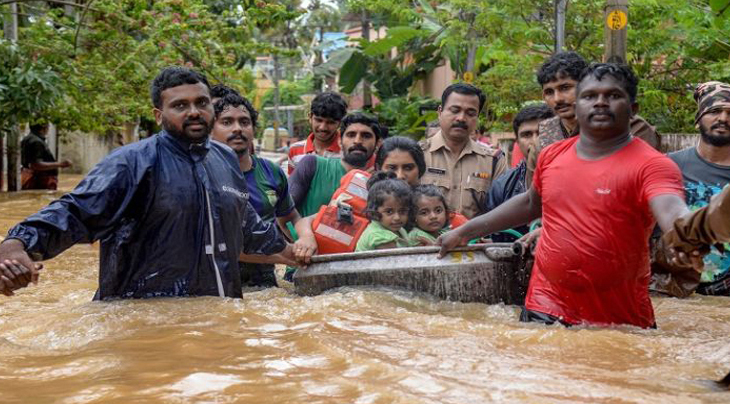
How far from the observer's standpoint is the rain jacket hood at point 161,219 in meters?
4.50

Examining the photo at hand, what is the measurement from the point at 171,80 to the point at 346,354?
190 centimetres

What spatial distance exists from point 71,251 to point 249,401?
8266mm

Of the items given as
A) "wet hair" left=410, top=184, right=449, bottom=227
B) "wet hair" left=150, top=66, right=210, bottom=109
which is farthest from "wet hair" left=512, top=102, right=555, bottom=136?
"wet hair" left=150, top=66, right=210, bottom=109

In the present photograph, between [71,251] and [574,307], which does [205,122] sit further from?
[71,251]

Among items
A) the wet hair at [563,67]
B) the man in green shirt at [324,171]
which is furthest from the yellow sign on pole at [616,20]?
the man in green shirt at [324,171]

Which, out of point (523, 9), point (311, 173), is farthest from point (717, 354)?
point (523, 9)

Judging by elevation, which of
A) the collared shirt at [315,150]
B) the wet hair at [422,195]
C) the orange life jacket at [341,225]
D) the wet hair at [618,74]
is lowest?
the orange life jacket at [341,225]

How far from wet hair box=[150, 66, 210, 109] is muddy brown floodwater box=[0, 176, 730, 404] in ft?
3.66

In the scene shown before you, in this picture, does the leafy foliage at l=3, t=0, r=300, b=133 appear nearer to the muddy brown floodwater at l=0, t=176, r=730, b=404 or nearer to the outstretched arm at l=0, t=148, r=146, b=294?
the muddy brown floodwater at l=0, t=176, r=730, b=404

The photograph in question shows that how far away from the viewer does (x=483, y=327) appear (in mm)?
4535

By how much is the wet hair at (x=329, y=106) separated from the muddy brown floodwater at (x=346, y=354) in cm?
247

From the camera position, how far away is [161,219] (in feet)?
15.3

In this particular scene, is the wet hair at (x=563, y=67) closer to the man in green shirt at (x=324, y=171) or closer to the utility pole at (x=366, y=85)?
the man in green shirt at (x=324, y=171)

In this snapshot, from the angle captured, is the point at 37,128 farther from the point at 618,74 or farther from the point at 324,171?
the point at 618,74
